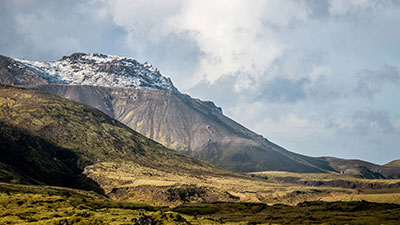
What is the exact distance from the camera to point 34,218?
279 feet

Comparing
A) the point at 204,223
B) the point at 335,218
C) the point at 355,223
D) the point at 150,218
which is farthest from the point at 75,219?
the point at 335,218

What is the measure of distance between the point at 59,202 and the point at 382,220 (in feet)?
432

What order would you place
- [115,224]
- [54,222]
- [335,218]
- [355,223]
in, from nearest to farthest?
[54,222] → [115,224] → [355,223] → [335,218]

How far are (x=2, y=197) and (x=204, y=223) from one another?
6567 cm

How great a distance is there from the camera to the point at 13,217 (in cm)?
8444

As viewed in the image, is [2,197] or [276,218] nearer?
[2,197]

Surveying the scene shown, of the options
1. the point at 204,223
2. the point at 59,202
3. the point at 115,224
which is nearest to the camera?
the point at 115,224

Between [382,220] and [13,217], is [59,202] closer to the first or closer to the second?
[13,217]

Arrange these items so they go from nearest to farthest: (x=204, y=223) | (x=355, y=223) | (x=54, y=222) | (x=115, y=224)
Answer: (x=54, y=222)
(x=115, y=224)
(x=204, y=223)
(x=355, y=223)

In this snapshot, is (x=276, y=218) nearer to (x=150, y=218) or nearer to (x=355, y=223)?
(x=355, y=223)

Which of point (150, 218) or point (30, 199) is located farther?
point (30, 199)

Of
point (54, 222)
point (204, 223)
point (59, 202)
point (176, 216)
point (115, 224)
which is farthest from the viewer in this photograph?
point (59, 202)

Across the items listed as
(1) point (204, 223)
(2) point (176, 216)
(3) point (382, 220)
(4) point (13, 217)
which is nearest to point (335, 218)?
(3) point (382, 220)

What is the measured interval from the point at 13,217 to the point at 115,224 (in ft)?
86.8
